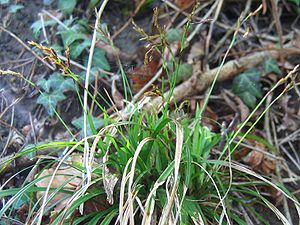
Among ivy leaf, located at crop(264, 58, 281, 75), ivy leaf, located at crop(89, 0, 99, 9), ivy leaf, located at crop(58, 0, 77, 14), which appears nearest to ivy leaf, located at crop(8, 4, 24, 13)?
ivy leaf, located at crop(58, 0, 77, 14)

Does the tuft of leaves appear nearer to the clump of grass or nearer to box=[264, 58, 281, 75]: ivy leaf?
the clump of grass

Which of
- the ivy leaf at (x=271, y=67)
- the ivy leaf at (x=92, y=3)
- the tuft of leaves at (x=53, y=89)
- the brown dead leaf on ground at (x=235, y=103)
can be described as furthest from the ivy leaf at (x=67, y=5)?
the ivy leaf at (x=271, y=67)

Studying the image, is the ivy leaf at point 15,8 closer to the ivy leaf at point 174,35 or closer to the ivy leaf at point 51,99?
the ivy leaf at point 51,99

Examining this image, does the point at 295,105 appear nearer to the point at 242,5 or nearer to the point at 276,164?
the point at 276,164

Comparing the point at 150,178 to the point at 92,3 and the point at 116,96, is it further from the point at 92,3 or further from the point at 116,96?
the point at 92,3

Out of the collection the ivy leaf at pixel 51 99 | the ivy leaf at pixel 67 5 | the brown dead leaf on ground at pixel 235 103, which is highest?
the ivy leaf at pixel 67 5

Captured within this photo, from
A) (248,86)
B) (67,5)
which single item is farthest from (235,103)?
(67,5)
